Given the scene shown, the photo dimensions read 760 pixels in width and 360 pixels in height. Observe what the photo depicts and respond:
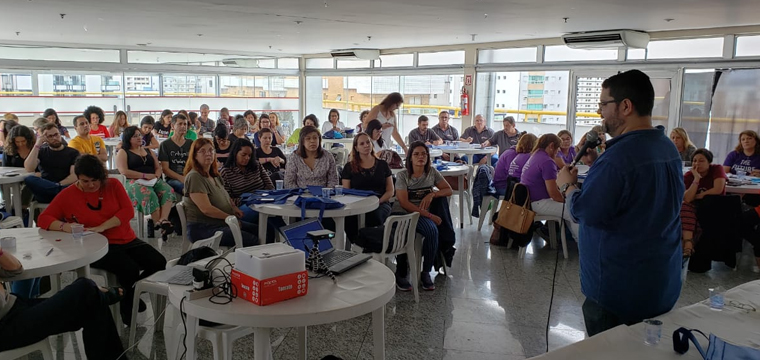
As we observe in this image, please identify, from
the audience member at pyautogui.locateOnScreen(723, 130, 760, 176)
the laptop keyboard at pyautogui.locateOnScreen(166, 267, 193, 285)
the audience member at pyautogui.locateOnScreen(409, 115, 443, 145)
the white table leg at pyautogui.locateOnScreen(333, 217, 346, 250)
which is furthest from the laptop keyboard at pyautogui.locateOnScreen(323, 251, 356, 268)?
the audience member at pyautogui.locateOnScreen(409, 115, 443, 145)

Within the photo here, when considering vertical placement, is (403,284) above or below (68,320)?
below

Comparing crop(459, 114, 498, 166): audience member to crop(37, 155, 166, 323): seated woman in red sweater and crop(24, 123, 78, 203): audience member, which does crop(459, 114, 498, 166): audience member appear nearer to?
crop(24, 123, 78, 203): audience member

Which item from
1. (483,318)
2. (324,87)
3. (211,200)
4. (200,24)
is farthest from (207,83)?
(483,318)

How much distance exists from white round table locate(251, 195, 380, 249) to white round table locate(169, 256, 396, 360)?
148cm

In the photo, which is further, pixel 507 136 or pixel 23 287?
pixel 507 136

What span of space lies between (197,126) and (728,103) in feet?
29.3

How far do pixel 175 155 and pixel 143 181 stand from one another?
0.69m

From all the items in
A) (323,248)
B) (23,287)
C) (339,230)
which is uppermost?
(323,248)

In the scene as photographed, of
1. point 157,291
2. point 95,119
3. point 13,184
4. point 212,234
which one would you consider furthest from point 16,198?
point 95,119

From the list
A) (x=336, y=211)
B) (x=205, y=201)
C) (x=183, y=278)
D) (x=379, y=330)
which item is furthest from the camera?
(x=205, y=201)

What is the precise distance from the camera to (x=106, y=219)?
372 centimetres

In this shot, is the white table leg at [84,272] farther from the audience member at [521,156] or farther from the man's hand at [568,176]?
the audience member at [521,156]

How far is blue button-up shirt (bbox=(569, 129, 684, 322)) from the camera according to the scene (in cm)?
205

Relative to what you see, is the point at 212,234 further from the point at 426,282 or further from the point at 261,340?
the point at 261,340
